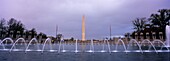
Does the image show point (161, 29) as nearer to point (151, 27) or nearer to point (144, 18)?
point (151, 27)

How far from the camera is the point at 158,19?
5159 cm

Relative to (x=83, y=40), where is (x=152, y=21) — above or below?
above

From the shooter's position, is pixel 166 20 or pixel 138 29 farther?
pixel 138 29

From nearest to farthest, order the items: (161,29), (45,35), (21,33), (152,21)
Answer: (161,29) < (152,21) < (21,33) < (45,35)

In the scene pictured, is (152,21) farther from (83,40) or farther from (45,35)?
→ (45,35)

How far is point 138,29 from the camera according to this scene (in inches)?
2387

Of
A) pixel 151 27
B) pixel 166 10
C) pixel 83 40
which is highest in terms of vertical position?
pixel 166 10

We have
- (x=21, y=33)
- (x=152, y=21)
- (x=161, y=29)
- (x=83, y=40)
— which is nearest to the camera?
(x=83, y=40)

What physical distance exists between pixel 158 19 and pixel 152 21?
2.15m

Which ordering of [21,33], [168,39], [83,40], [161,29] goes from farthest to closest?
[21,33], [161,29], [83,40], [168,39]

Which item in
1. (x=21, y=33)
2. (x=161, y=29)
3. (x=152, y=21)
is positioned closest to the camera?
(x=161, y=29)

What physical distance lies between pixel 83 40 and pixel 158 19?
817 inches

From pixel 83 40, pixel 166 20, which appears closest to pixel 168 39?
pixel 83 40

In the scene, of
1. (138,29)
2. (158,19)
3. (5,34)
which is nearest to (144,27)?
(138,29)
